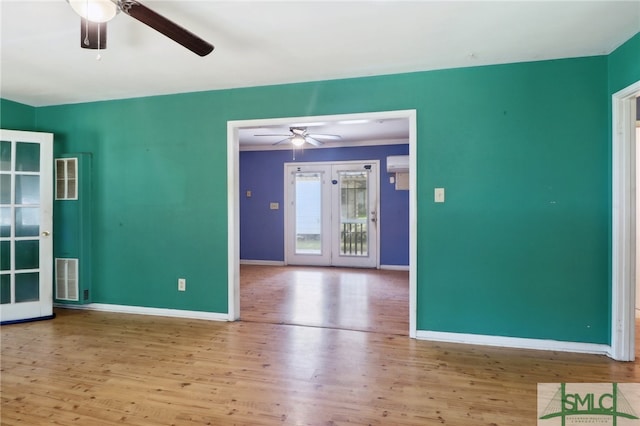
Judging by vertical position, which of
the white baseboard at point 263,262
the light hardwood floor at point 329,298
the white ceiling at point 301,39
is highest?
the white ceiling at point 301,39

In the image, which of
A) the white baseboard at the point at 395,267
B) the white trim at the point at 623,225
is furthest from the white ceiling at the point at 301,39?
the white baseboard at the point at 395,267

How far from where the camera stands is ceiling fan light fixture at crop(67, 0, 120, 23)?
5.48 feet

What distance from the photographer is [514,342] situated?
2842 millimetres

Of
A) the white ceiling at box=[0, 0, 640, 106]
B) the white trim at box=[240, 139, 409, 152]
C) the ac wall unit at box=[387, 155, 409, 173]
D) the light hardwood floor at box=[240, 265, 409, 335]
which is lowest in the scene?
the light hardwood floor at box=[240, 265, 409, 335]

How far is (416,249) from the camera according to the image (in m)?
3.03

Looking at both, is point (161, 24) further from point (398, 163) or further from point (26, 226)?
point (398, 163)

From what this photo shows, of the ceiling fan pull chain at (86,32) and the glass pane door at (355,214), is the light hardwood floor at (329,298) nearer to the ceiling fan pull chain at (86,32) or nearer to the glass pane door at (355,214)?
the glass pane door at (355,214)

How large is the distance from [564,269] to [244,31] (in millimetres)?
3084

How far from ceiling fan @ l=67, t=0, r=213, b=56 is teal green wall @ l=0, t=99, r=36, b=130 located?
2.78m

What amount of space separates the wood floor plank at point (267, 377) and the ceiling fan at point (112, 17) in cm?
215

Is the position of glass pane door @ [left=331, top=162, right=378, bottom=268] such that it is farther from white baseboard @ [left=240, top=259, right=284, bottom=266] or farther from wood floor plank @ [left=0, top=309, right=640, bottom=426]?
wood floor plank @ [left=0, top=309, right=640, bottom=426]

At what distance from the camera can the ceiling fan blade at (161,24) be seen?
5.52 feet

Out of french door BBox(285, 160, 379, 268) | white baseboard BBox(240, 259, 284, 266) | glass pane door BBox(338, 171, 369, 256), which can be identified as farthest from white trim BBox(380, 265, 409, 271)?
white baseboard BBox(240, 259, 284, 266)

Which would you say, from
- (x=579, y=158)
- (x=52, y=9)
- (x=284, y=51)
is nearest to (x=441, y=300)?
(x=579, y=158)
